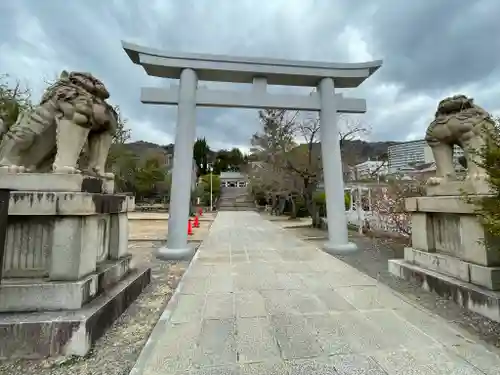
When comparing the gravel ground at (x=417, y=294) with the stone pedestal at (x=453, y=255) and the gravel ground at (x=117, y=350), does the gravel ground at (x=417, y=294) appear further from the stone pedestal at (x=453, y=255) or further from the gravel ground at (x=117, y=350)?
the gravel ground at (x=117, y=350)

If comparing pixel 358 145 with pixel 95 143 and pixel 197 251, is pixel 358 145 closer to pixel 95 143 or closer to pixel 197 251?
pixel 197 251

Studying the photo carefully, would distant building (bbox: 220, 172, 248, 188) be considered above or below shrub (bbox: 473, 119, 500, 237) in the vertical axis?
above

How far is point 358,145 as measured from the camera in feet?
40.7

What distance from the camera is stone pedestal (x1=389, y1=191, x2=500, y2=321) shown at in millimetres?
2799

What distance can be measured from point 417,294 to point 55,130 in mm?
4699

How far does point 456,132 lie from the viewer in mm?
3484

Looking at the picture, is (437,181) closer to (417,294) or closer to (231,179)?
(417,294)

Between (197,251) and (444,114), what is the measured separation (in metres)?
5.82

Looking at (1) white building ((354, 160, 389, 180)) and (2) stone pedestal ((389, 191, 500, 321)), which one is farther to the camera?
(1) white building ((354, 160, 389, 180))

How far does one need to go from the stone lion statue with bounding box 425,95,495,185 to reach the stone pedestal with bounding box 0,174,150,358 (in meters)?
4.19

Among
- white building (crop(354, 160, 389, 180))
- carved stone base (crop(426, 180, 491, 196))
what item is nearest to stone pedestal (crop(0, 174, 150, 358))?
carved stone base (crop(426, 180, 491, 196))

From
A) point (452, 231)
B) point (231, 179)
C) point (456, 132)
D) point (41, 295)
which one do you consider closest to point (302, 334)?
point (41, 295)

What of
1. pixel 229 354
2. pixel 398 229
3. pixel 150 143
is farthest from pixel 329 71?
pixel 150 143

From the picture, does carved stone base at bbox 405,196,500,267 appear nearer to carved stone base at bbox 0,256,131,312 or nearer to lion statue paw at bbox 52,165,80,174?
carved stone base at bbox 0,256,131,312
